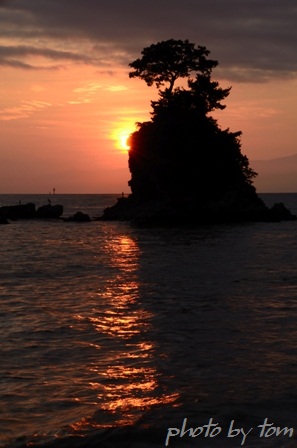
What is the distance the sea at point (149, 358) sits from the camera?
10438mm

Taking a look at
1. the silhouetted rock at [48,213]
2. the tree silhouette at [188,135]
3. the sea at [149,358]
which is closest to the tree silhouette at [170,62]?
the tree silhouette at [188,135]

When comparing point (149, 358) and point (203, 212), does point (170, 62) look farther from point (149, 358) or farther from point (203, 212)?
point (149, 358)

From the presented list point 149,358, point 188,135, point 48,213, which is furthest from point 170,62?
point 149,358

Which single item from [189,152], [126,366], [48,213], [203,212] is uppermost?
[189,152]

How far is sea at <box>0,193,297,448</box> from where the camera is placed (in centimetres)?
1044

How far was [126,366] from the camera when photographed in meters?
13.9

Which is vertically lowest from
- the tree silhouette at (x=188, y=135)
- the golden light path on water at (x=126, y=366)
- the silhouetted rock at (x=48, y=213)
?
the golden light path on water at (x=126, y=366)

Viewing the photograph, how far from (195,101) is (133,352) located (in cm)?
6832

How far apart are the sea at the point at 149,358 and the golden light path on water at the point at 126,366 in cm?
3

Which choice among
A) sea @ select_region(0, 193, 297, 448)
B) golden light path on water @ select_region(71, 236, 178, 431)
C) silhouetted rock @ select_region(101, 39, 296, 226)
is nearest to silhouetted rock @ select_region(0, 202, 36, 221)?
silhouetted rock @ select_region(101, 39, 296, 226)

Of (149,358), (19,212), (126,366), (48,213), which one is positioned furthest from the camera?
(48,213)

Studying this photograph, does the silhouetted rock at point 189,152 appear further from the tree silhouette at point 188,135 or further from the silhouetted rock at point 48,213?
the silhouetted rock at point 48,213

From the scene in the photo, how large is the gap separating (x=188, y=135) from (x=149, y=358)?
67801 mm

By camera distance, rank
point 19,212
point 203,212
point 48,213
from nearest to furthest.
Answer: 1. point 203,212
2. point 19,212
3. point 48,213
